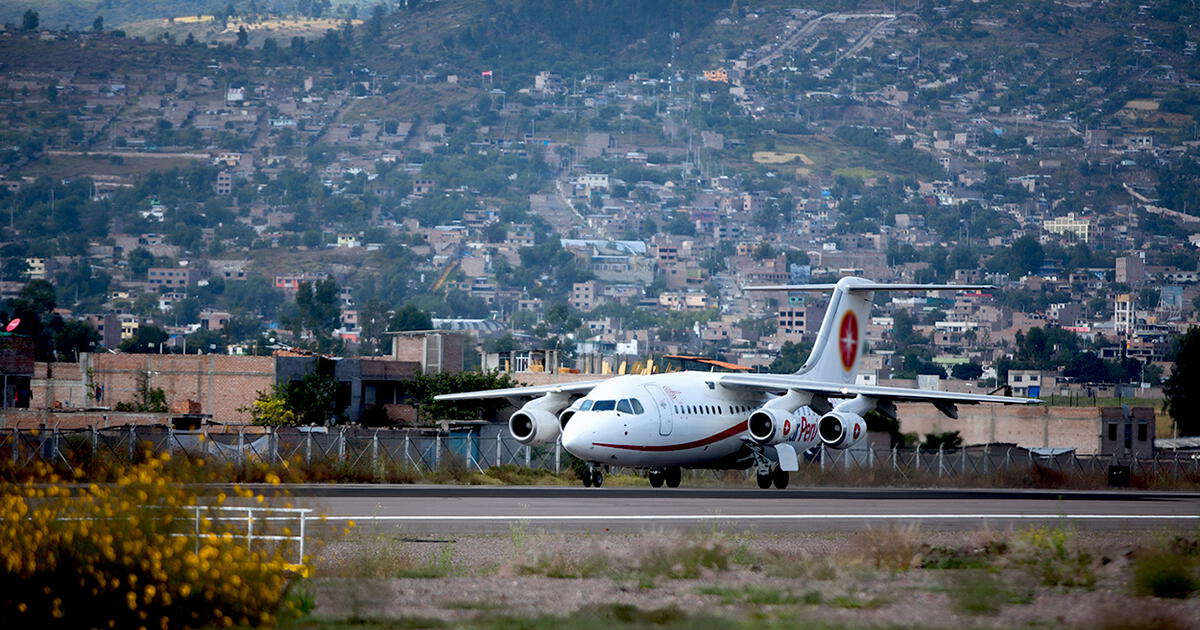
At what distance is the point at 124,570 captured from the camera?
15.5 meters

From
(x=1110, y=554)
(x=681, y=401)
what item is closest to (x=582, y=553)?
(x=1110, y=554)

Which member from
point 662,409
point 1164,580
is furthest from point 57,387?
point 1164,580

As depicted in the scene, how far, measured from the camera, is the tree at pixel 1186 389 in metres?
110

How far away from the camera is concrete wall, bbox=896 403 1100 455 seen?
82.7 metres

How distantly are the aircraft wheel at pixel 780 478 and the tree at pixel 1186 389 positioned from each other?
7263 centimetres

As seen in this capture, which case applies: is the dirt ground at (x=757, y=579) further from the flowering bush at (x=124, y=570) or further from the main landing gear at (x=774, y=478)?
the main landing gear at (x=774, y=478)

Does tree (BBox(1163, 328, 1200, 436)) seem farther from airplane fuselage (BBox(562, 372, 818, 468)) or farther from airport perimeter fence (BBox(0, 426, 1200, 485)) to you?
airplane fuselage (BBox(562, 372, 818, 468))

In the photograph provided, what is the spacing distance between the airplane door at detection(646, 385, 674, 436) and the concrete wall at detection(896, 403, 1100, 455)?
145 ft

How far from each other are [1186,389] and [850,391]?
7945cm

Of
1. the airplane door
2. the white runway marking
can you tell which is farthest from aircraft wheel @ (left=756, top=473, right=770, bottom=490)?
the white runway marking

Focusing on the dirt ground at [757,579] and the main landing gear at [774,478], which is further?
the main landing gear at [774,478]

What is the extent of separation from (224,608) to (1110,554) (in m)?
11.0

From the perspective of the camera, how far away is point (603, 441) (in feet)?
123

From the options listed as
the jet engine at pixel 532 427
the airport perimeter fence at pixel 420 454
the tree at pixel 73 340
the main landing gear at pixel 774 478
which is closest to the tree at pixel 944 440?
the airport perimeter fence at pixel 420 454
